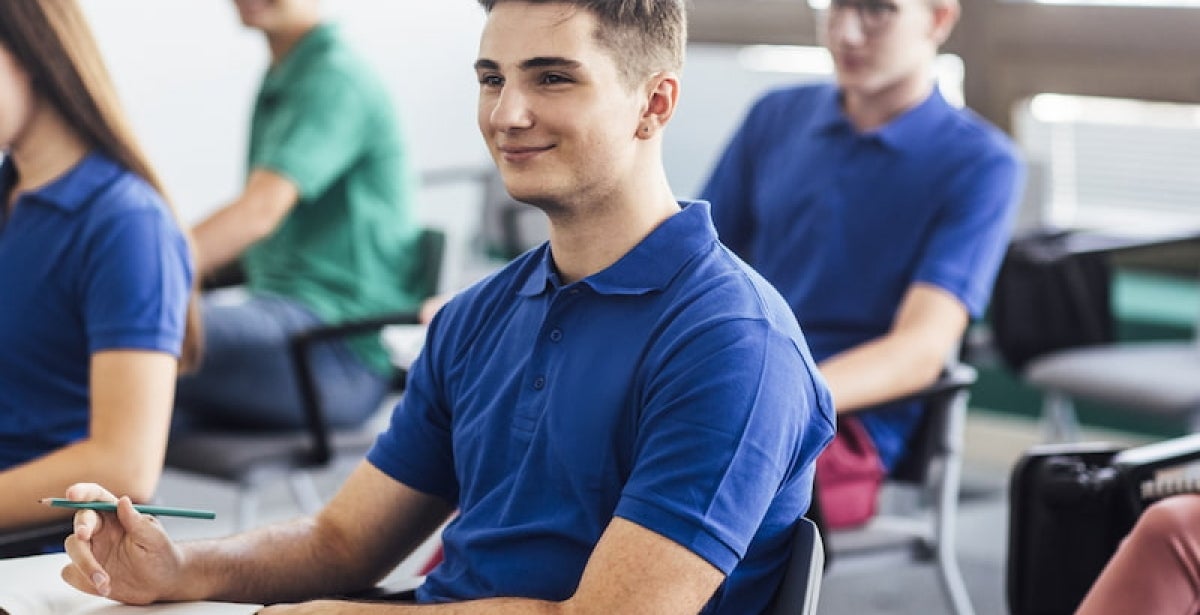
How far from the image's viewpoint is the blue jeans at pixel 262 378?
10.3 ft

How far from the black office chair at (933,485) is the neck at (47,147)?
119 cm

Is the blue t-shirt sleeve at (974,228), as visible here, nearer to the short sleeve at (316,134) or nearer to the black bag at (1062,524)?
the black bag at (1062,524)

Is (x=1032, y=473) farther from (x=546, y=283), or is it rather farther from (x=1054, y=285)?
(x=1054, y=285)

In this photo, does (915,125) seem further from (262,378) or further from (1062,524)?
(262,378)

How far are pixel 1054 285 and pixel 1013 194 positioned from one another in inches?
43.3

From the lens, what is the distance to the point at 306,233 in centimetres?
354

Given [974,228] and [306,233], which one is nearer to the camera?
[974,228]

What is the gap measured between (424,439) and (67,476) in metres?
0.56

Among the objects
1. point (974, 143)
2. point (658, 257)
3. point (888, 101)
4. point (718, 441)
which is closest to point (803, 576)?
point (718, 441)

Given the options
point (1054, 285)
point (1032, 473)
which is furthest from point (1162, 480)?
point (1054, 285)

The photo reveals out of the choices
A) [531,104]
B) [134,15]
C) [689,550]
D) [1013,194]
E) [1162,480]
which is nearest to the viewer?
[689,550]

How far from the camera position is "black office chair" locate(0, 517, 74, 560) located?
2029 mm

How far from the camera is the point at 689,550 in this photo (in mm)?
1430

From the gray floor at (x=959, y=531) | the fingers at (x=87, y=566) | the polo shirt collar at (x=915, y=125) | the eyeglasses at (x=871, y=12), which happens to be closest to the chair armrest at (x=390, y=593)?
the fingers at (x=87, y=566)
